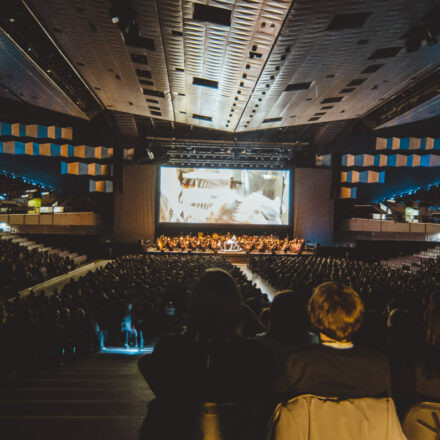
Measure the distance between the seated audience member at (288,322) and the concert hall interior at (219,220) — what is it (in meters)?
0.01

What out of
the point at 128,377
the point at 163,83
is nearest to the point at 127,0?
the point at 163,83

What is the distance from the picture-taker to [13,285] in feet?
27.7

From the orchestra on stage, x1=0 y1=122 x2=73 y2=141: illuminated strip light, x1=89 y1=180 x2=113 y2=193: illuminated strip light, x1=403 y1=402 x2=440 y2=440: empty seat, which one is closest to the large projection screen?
the orchestra on stage

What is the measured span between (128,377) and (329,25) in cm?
742

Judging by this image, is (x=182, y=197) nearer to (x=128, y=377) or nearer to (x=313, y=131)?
(x=313, y=131)

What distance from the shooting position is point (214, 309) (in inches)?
51.2

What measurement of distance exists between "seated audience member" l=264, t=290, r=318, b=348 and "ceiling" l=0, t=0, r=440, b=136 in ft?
19.5

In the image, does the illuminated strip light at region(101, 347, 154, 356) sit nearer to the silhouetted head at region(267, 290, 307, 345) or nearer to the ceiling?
the silhouetted head at region(267, 290, 307, 345)

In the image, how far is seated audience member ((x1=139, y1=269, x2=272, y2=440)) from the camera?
1.30m

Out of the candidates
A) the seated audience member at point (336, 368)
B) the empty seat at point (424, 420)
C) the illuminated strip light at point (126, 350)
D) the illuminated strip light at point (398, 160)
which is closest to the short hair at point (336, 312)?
the seated audience member at point (336, 368)

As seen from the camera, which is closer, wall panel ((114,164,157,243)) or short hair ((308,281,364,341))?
short hair ((308,281,364,341))

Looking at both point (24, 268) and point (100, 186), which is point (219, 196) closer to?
point (100, 186)

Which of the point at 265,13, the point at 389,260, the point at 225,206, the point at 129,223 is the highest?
the point at 265,13

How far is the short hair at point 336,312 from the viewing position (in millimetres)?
1421
